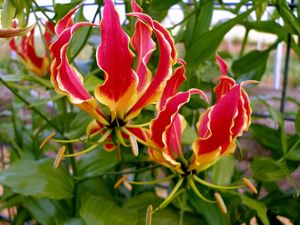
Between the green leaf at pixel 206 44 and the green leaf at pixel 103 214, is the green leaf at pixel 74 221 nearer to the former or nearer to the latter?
the green leaf at pixel 103 214

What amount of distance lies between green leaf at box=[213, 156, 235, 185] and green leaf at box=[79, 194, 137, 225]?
21 cm

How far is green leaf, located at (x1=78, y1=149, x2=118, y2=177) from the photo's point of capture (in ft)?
3.34

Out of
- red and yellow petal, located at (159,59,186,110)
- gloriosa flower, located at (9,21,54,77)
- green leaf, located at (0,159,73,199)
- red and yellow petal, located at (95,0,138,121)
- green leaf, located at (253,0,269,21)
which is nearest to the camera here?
red and yellow petal, located at (95,0,138,121)

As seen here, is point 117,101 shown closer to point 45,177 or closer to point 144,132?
point 144,132

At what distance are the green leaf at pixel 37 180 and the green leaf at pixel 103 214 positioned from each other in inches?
2.0

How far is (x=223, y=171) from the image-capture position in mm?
1031

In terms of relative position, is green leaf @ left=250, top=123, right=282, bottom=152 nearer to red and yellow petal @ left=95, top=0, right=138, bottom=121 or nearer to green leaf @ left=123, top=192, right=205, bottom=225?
green leaf @ left=123, top=192, right=205, bottom=225

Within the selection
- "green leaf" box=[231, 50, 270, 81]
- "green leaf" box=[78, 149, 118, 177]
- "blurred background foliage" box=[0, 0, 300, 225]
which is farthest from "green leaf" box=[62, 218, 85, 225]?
"green leaf" box=[231, 50, 270, 81]

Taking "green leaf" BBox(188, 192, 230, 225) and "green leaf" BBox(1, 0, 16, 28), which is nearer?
"green leaf" BBox(1, 0, 16, 28)

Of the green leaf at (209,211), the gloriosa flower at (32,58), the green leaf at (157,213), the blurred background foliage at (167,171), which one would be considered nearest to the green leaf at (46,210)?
the blurred background foliage at (167,171)

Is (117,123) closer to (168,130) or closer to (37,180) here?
(168,130)

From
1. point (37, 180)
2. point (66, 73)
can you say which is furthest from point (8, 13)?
point (37, 180)

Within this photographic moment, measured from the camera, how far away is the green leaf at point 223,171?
3.31 ft

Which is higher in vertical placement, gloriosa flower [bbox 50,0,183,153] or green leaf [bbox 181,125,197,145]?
gloriosa flower [bbox 50,0,183,153]
